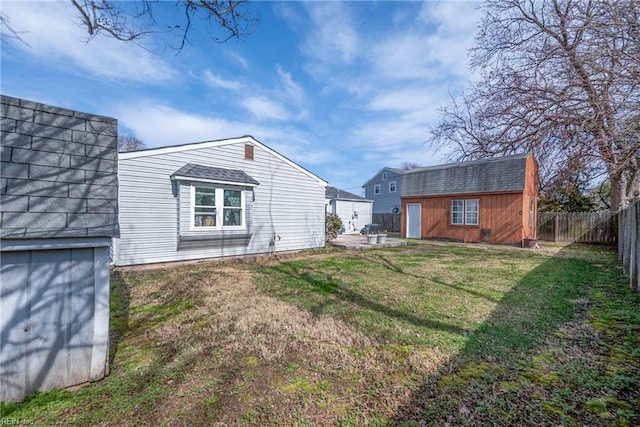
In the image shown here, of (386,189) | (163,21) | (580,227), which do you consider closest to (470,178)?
(580,227)

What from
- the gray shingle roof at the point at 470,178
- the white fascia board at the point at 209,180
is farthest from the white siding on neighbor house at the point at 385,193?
the white fascia board at the point at 209,180

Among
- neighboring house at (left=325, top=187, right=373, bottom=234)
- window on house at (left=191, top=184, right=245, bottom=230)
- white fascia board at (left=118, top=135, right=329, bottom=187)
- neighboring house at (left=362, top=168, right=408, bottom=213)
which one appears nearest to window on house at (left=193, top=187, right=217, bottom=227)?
window on house at (left=191, top=184, right=245, bottom=230)

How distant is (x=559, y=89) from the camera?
1160 cm

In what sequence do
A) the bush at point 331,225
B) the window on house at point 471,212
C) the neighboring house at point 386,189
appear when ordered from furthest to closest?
the neighboring house at point 386,189 < the window on house at point 471,212 < the bush at point 331,225

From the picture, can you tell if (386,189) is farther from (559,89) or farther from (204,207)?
(204,207)

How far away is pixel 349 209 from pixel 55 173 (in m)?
20.3

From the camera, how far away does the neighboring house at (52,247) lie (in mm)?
2242

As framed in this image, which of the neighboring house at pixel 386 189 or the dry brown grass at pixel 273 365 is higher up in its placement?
the neighboring house at pixel 386 189

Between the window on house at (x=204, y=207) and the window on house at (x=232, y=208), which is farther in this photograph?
the window on house at (x=232, y=208)

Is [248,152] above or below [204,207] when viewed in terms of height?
above

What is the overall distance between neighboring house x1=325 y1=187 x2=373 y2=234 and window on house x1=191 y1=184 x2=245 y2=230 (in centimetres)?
1190

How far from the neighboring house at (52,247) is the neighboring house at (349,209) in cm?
1814

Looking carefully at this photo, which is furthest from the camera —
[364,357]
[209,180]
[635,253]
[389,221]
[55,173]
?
[389,221]

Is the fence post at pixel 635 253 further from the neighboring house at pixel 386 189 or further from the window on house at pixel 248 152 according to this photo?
the neighboring house at pixel 386 189
